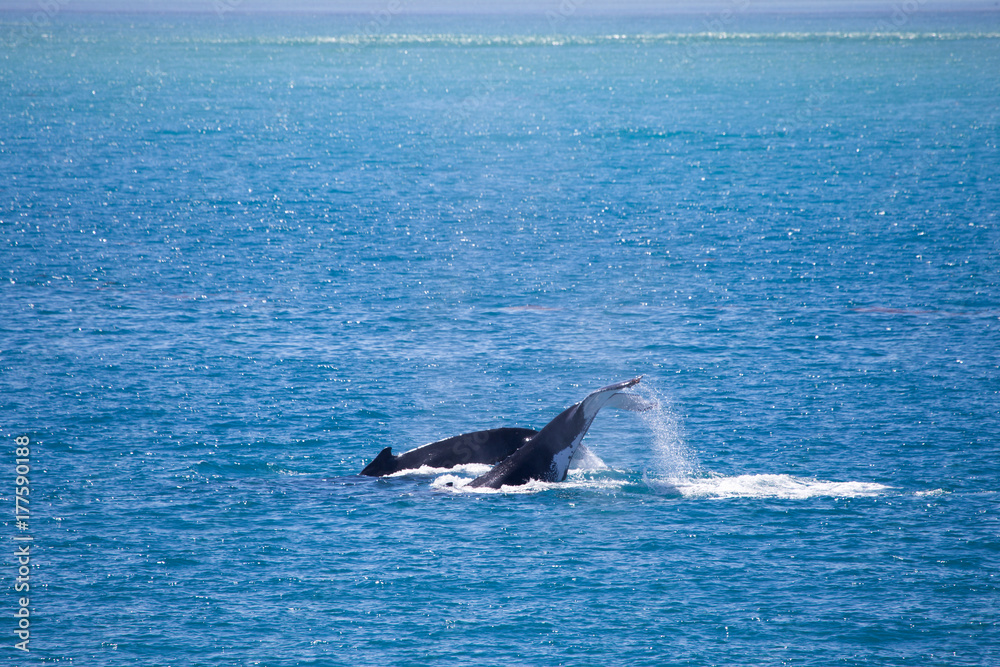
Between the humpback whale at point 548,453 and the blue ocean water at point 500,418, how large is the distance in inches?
24.1

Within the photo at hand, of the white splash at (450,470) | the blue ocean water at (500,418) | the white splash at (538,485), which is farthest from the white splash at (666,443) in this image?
the white splash at (450,470)

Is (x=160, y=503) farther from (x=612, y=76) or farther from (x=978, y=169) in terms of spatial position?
(x=612, y=76)

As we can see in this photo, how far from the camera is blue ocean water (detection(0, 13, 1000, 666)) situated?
20.8 meters

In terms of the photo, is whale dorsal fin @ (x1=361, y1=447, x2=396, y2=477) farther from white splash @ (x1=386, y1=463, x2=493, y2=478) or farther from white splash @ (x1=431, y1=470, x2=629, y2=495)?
white splash @ (x1=431, y1=470, x2=629, y2=495)

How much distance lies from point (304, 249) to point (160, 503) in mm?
30351

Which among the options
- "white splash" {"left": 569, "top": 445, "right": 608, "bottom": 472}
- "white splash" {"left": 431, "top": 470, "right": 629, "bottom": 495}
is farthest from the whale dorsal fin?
"white splash" {"left": 569, "top": 445, "right": 608, "bottom": 472}

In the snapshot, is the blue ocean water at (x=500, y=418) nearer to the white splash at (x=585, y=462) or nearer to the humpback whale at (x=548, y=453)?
the white splash at (x=585, y=462)

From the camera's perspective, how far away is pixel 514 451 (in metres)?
25.9

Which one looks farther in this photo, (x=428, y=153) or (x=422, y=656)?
(x=428, y=153)

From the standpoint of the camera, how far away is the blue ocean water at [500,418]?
68.1 feet

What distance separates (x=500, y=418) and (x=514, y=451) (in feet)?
16.5

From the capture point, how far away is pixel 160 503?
1003 inches

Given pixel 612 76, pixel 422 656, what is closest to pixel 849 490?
pixel 422 656

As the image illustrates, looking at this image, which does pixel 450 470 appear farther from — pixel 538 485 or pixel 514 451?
pixel 538 485
